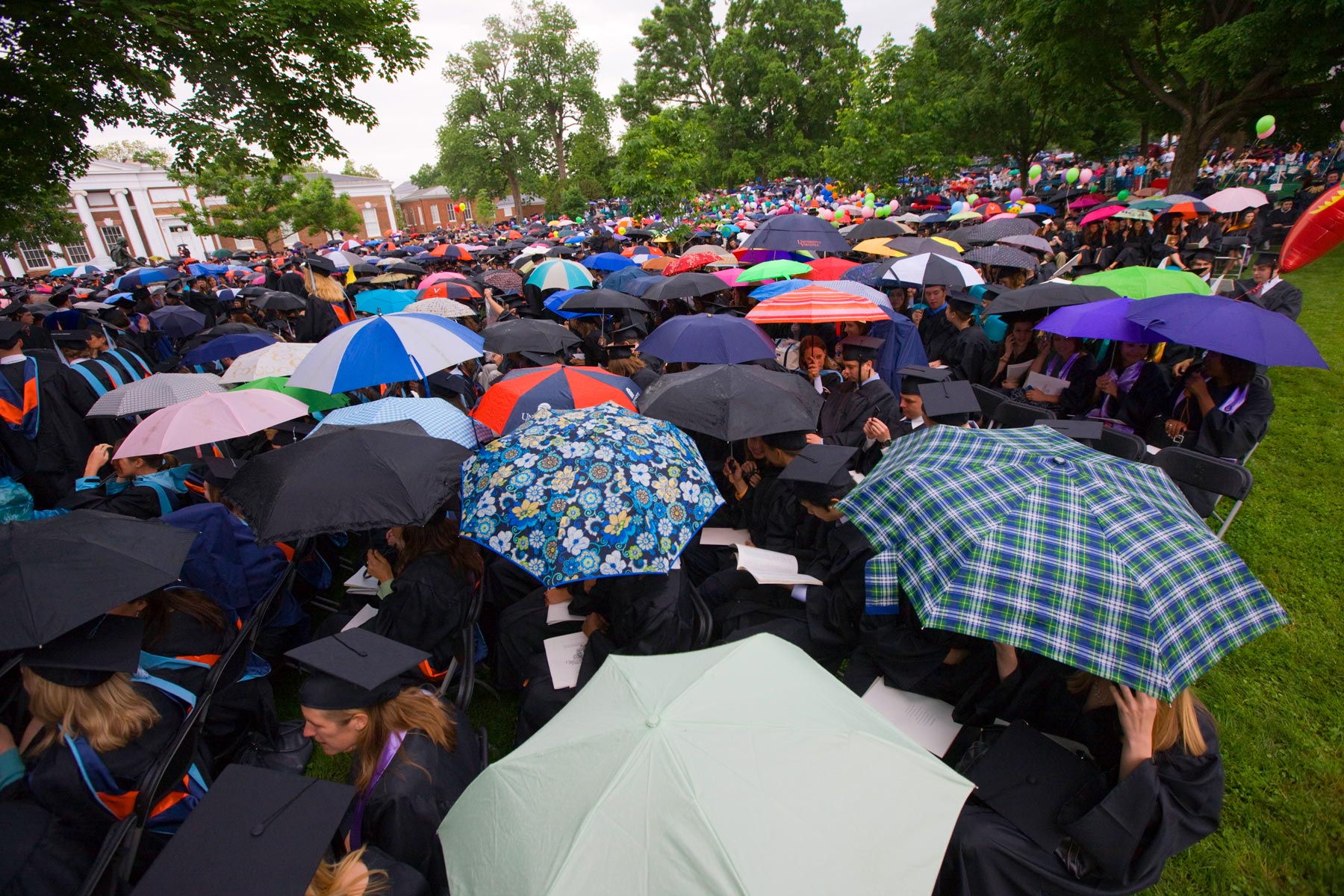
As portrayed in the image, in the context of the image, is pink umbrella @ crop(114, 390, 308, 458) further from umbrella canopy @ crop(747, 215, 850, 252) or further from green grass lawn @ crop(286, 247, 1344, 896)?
umbrella canopy @ crop(747, 215, 850, 252)

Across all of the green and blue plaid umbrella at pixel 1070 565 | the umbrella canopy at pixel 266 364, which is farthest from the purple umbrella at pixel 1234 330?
the umbrella canopy at pixel 266 364

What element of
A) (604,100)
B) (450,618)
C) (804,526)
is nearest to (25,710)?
(450,618)

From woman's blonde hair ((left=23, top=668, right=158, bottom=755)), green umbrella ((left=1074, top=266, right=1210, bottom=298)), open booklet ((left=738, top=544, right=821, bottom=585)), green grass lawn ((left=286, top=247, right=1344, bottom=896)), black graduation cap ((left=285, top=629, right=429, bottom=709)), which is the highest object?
green umbrella ((left=1074, top=266, right=1210, bottom=298))

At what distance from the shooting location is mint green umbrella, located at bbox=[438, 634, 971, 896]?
4.71 ft

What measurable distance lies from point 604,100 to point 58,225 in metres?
43.4

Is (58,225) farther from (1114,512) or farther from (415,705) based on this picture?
(1114,512)

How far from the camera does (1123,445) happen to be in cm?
428

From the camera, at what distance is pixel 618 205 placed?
1655 inches

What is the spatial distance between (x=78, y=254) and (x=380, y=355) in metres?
63.9

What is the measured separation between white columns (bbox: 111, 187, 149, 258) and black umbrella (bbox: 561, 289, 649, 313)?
60066 millimetres

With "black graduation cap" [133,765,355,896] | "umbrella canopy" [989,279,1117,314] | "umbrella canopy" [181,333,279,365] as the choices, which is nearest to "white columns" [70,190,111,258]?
"umbrella canopy" [181,333,279,365]

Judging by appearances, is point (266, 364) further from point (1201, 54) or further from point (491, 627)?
point (1201, 54)

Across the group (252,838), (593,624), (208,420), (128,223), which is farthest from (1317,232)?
(128,223)

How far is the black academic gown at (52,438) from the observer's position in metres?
5.63
